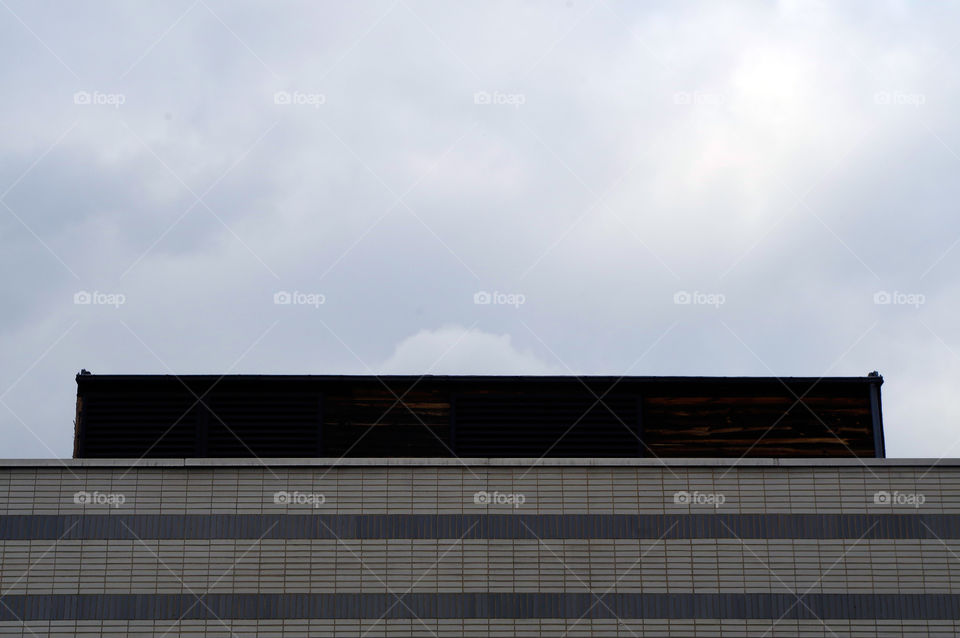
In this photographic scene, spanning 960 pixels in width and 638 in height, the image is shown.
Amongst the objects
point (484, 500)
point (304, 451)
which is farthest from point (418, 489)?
point (304, 451)

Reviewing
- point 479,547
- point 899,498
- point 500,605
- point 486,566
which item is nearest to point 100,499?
point 479,547

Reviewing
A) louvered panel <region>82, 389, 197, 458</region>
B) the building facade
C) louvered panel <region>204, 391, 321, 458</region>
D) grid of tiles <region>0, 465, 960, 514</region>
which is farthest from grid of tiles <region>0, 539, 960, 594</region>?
louvered panel <region>82, 389, 197, 458</region>

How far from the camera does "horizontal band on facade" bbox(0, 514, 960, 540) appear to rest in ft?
76.2

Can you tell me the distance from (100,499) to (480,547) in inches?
350

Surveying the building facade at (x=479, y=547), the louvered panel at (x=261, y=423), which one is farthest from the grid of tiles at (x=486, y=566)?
the louvered panel at (x=261, y=423)

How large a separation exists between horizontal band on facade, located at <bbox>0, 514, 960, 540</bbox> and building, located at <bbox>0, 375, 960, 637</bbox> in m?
0.04

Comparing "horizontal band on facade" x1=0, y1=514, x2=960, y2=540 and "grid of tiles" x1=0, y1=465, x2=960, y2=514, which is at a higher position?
"grid of tiles" x1=0, y1=465, x2=960, y2=514

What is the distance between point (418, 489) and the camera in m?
23.7

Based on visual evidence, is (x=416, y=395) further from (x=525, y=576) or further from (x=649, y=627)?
(x=649, y=627)

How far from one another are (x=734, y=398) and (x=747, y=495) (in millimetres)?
5224

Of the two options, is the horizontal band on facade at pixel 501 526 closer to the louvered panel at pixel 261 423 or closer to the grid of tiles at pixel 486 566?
the grid of tiles at pixel 486 566

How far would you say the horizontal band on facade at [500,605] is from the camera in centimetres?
2266

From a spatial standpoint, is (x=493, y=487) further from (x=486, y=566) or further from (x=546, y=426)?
(x=546, y=426)

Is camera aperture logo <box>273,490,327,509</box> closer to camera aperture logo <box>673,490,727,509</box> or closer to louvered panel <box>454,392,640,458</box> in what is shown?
louvered panel <box>454,392,640,458</box>
